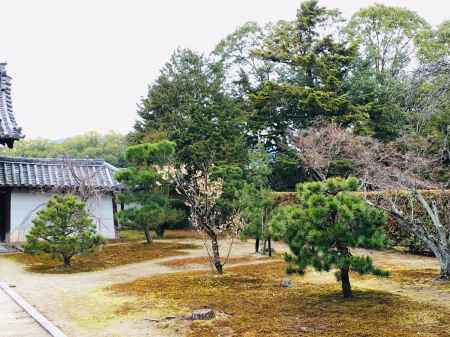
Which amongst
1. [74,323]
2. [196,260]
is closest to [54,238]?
[196,260]

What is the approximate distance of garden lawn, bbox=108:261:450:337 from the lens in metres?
5.27

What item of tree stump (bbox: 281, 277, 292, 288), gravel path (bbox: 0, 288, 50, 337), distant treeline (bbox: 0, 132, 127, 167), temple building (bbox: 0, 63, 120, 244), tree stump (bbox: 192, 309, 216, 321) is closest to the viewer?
gravel path (bbox: 0, 288, 50, 337)

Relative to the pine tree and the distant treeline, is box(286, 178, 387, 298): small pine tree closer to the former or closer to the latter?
the pine tree

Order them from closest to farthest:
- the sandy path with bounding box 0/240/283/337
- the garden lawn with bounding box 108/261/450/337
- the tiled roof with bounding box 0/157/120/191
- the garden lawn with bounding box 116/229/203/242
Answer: the garden lawn with bounding box 108/261/450/337, the sandy path with bounding box 0/240/283/337, the tiled roof with bounding box 0/157/120/191, the garden lawn with bounding box 116/229/203/242

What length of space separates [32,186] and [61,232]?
5.70m

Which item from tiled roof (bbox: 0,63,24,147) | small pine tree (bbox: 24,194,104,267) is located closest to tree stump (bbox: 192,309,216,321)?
small pine tree (bbox: 24,194,104,267)

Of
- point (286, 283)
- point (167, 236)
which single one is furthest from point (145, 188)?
point (286, 283)

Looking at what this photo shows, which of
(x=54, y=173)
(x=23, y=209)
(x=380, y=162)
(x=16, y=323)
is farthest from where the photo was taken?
(x=380, y=162)

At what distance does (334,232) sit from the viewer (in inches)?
254

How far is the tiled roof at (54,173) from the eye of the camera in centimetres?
1628

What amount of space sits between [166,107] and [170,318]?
21213 millimetres

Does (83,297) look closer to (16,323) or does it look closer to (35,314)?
(35,314)

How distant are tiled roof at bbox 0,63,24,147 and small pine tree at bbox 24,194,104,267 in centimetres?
361

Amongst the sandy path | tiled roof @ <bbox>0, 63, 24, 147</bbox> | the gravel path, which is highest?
tiled roof @ <bbox>0, 63, 24, 147</bbox>
